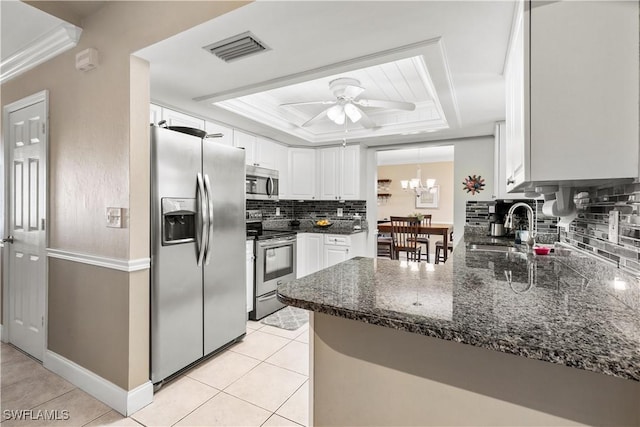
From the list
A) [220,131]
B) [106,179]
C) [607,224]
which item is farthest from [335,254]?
[607,224]

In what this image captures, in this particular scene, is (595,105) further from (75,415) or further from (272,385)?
(75,415)

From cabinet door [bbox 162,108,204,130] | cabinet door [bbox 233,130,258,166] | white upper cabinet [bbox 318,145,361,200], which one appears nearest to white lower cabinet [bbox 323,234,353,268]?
white upper cabinet [bbox 318,145,361,200]

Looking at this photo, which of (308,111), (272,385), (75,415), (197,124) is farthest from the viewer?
(308,111)

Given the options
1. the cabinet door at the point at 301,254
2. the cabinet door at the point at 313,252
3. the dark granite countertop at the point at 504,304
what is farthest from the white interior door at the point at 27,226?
the cabinet door at the point at 313,252

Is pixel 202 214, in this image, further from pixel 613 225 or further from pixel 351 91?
pixel 613 225

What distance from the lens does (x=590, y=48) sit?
3.48 feet

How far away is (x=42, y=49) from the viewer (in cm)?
236

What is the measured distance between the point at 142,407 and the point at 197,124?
2581 mm

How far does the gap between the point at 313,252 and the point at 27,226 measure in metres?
3.01

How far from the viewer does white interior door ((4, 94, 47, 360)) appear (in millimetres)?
2500

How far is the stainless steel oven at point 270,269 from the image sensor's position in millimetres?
3482

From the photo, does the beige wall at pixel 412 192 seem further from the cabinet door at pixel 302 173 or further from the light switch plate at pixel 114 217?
the light switch plate at pixel 114 217

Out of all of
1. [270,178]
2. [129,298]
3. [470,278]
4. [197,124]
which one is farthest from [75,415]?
[270,178]

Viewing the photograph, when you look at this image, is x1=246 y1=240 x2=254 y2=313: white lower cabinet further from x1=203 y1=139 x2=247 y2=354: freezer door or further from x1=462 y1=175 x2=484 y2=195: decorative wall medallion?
x1=462 y1=175 x2=484 y2=195: decorative wall medallion
